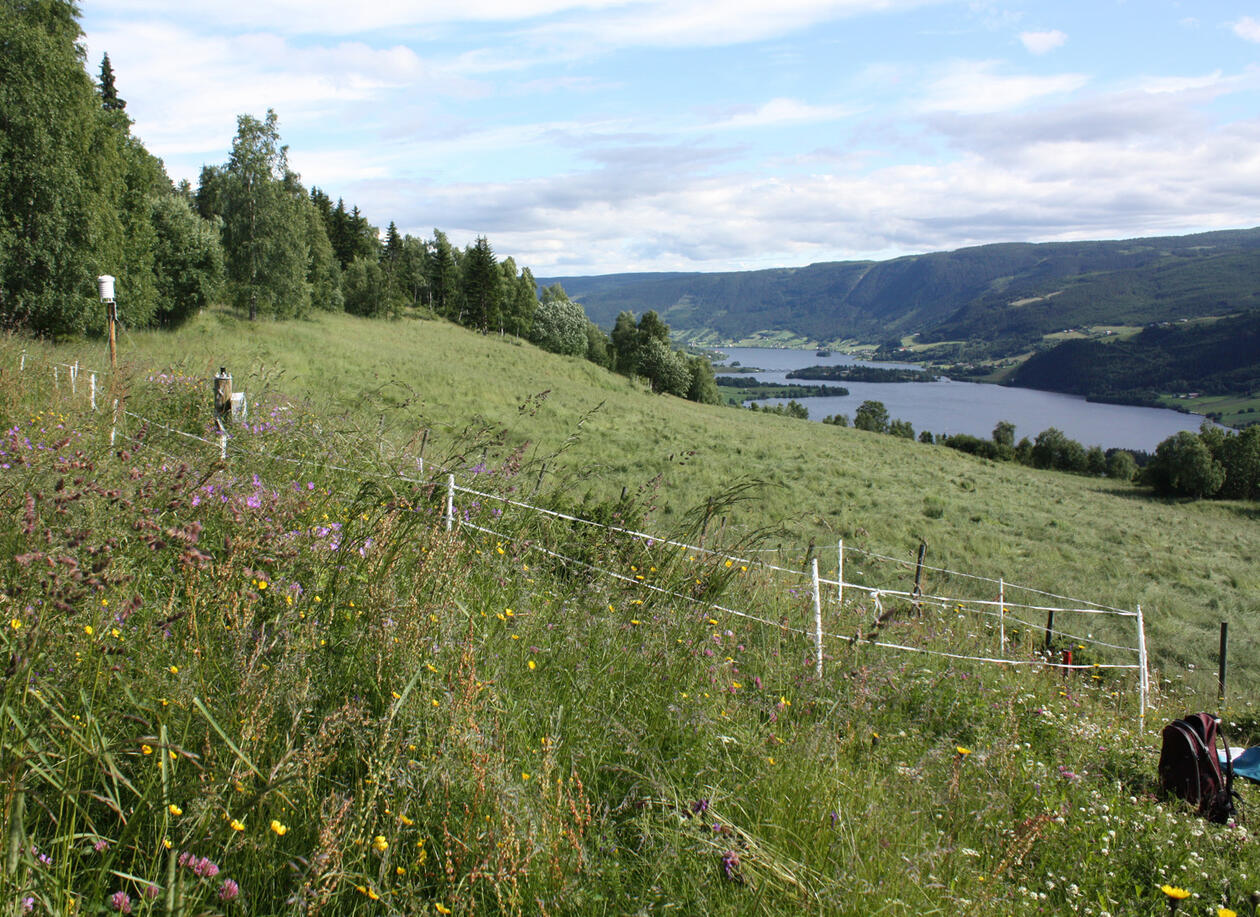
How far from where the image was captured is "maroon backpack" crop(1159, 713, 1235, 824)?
4.11 meters

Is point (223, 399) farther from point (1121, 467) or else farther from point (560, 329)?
point (1121, 467)

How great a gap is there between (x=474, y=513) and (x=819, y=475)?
25116 mm

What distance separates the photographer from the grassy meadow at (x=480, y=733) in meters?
1.95

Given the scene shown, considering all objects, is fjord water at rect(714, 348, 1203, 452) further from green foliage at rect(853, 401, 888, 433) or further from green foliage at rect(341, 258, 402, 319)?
green foliage at rect(341, 258, 402, 319)

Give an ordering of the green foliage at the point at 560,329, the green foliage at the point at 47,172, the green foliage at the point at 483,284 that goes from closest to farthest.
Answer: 1. the green foliage at the point at 47,172
2. the green foliage at the point at 483,284
3. the green foliage at the point at 560,329

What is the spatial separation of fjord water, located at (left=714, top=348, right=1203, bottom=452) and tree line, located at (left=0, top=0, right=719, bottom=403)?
8279 centimetres

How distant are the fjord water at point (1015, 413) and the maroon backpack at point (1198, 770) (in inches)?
4090

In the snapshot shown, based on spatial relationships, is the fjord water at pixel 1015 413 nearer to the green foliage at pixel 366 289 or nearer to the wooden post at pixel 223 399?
the green foliage at pixel 366 289

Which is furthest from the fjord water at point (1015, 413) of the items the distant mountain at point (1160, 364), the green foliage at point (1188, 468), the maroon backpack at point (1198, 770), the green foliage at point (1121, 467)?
the maroon backpack at point (1198, 770)

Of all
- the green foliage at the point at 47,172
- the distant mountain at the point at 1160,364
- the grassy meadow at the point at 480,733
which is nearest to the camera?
the grassy meadow at the point at 480,733

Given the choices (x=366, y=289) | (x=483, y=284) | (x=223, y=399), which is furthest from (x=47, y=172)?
(x=483, y=284)

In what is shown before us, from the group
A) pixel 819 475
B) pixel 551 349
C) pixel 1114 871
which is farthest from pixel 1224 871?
pixel 551 349

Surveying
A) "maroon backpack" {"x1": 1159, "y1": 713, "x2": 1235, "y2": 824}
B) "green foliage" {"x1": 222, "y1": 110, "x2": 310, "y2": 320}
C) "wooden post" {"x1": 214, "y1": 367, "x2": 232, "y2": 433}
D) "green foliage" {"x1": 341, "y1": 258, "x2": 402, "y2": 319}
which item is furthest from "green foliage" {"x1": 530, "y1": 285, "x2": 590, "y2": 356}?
"maroon backpack" {"x1": 1159, "y1": 713, "x2": 1235, "y2": 824}

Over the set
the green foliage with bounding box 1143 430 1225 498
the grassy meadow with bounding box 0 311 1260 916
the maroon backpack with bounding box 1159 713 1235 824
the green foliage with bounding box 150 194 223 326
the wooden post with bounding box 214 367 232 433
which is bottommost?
the green foliage with bounding box 1143 430 1225 498
